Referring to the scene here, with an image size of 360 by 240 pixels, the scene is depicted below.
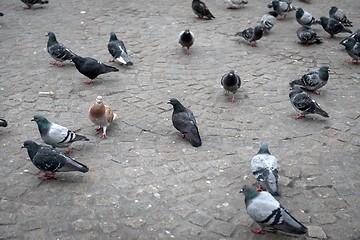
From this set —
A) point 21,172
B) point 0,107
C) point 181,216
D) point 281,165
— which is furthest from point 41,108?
point 281,165

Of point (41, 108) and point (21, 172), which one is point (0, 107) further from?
point (21, 172)

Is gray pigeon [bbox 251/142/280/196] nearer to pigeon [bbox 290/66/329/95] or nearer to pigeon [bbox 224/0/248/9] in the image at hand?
pigeon [bbox 290/66/329/95]

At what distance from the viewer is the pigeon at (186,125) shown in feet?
21.7

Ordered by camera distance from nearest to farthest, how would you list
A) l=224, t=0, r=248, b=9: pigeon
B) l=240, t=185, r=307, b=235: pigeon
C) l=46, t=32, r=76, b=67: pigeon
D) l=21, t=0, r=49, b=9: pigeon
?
l=240, t=185, r=307, b=235: pigeon
l=46, t=32, r=76, b=67: pigeon
l=21, t=0, r=49, b=9: pigeon
l=224, t=0, r=248, b=9: pigeon

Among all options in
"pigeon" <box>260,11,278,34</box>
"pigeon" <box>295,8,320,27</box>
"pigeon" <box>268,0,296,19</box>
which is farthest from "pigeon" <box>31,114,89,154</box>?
"pigeon" <box>268,0,296,19</box>

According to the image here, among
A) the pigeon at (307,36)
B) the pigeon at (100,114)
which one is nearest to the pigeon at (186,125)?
the pigeon at (100,114)

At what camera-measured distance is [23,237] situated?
481 centimetres

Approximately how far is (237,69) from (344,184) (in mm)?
4083

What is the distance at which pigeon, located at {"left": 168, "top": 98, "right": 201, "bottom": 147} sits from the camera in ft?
21.7

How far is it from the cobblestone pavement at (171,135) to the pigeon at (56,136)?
0.30 m

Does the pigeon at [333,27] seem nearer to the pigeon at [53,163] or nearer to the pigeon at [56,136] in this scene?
the pigeon at [56,136]

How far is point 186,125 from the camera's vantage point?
21.9 ft

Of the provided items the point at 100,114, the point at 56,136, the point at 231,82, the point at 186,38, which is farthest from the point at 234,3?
the point at 56,136

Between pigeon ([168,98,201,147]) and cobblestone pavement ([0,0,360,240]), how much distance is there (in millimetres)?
146
